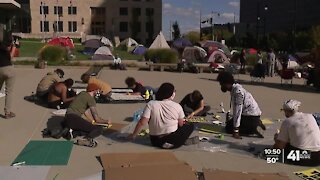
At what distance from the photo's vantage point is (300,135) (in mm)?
6121

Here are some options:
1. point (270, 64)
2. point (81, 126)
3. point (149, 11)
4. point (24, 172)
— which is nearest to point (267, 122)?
point (81, 126)

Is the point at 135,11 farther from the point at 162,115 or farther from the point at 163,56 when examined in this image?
the point at 162,115

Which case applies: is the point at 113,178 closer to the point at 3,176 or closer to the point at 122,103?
the point at 3,176

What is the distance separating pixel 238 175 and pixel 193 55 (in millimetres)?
28316

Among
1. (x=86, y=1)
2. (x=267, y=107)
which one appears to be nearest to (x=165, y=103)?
(x=267, y=107)

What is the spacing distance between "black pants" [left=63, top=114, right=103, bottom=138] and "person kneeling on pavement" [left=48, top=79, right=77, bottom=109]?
260 centimetres

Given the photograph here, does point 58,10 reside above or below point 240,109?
above

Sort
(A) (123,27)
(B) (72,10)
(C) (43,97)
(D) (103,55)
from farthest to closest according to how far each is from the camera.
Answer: (A) (123,27) < (B) (72,10) < (D) (103,55) < (C) (43,97)

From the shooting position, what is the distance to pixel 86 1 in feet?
314

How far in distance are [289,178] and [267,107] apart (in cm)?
701

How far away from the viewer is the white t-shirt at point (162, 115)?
6914 millimetres

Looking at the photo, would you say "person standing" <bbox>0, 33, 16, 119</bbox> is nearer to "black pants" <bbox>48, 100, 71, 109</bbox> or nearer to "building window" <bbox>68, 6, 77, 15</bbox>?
"black pants" <bbox>48, 100, 71, 109</bbox>

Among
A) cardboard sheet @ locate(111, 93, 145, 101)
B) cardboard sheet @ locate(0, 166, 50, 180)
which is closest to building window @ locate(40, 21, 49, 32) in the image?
cardboard sheet @ locate(111, 93, 145, 101)

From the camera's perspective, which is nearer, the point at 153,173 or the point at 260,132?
the point at 153,173
